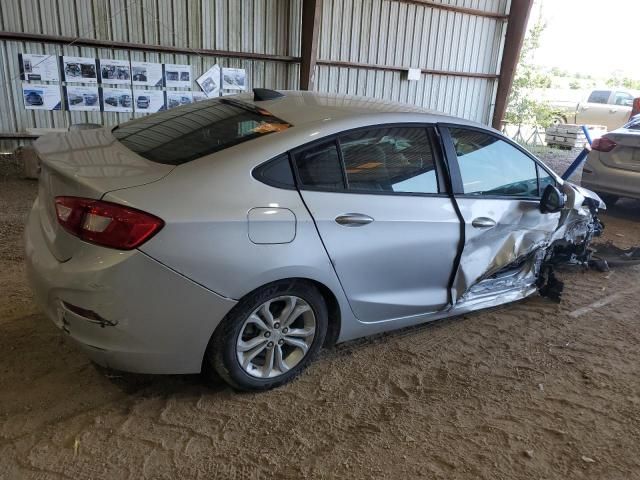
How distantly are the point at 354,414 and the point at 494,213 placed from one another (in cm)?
168

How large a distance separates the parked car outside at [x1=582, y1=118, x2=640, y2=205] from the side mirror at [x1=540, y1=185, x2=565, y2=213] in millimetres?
4214

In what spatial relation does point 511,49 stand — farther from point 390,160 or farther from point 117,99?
point 390,160

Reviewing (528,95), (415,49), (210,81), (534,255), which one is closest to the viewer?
(534,255)

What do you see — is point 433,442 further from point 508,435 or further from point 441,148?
point 441,148

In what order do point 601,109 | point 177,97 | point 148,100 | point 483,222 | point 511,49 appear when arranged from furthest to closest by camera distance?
point 601,109 → point 511,49 → point 177,97 → point 148,100 → point 483,222

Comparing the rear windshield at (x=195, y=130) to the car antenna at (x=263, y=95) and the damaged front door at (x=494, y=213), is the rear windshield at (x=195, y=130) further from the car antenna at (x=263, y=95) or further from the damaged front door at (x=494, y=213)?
the damaged front door at (x=494, y=213)

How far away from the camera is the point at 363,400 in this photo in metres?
2.94

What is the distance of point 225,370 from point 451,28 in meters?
11.4

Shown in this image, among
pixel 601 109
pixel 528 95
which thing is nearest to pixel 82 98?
pixel 528 95

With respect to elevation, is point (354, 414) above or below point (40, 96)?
below

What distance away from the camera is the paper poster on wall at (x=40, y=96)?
7.73m

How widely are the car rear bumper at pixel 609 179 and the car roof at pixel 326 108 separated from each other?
15.9ft

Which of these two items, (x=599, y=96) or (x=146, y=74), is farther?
(x=599, y=96)

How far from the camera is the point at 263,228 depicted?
2533 mm
